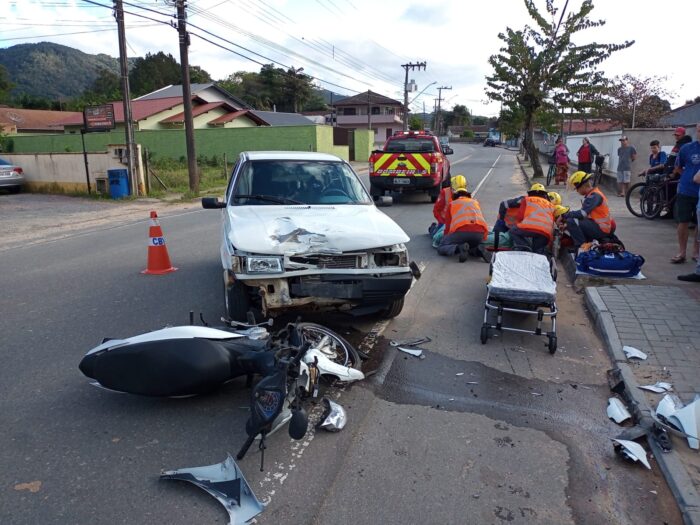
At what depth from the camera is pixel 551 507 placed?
2.90 m

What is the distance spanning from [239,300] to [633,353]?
3.49 metres

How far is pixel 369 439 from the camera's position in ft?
11.6

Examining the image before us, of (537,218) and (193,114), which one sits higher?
(193,114)

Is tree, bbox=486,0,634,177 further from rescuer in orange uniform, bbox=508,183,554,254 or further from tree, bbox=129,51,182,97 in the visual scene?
tree, bbox=129,51,182,97

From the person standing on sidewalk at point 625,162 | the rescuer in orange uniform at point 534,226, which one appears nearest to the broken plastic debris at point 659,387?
the rescuer in orange uniform at point 534,226

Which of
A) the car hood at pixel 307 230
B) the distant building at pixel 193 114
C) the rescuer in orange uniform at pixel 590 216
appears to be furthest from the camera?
the distant building at pixel 193 114

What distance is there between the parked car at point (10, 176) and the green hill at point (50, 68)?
382ft

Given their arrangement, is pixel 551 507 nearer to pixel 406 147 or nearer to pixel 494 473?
pixel 494 473

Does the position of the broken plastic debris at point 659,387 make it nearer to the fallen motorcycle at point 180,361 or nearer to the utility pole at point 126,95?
the fallen motorcycle at point 180,361

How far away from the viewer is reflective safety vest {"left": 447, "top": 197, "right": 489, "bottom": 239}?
864 cm

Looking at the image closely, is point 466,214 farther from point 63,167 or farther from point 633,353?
point 63,167

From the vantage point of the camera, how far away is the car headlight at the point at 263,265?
4.59 meters

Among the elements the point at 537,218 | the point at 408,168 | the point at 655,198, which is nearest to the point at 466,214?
the point at 537,218

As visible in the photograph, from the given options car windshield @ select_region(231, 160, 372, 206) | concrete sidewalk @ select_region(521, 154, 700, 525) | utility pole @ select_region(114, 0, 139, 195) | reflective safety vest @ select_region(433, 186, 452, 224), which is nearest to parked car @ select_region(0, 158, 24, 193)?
utility pole @ select_region(114, 0, 139, 195)
